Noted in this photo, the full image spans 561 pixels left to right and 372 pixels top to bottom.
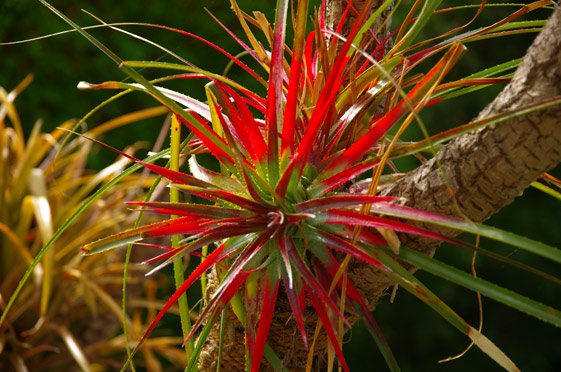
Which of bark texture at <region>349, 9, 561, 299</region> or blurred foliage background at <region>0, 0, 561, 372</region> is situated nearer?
bark texture at <region>349, 9, 561, 299</region>

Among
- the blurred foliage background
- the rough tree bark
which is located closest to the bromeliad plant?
the blurred foliage background

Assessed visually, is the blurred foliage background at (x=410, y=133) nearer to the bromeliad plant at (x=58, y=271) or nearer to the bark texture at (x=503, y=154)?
the bromeliad plant at (x=58, y=271)

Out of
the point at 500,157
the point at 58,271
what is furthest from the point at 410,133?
the point at 500,157

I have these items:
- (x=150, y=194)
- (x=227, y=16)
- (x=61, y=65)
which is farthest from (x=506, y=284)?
(x=150, y=194)

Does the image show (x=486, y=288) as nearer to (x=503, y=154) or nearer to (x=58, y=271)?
(x=503, y=154)

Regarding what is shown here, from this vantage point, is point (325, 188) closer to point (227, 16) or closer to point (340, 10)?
point (340, 10)

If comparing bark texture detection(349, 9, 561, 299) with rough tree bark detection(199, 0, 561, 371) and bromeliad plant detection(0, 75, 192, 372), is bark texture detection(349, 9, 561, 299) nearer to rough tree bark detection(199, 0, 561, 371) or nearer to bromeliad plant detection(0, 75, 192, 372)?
rough tree bark detection(199, 0, 561, 371)
